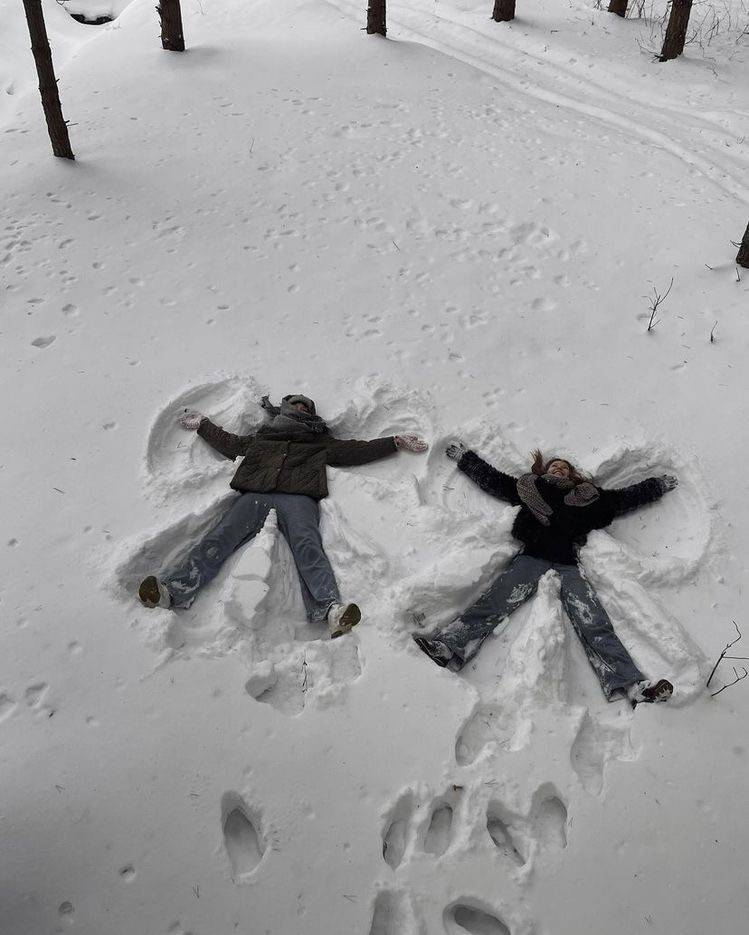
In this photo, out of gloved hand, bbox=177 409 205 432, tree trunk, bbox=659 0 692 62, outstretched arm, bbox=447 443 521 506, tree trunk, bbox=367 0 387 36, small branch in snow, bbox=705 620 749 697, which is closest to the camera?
small branch in snow, bbox=705 620 749 697

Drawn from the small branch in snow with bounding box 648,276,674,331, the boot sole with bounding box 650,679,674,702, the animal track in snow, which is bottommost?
the animal track in snow

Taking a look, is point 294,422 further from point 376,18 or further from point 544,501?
point 376,18

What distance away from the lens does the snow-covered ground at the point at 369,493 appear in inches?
125

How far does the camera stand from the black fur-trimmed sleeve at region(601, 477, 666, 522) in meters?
4.57

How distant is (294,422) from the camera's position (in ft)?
15.9

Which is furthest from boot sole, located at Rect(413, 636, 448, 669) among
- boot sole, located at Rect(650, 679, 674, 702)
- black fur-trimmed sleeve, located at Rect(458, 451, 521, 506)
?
black fur-trimmed sleeve, located at Rect(458, 451, 521, 506)

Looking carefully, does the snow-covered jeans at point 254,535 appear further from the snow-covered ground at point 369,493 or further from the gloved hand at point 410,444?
the gloved hand at point 410,444

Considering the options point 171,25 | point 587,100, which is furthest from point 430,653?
point 171,25

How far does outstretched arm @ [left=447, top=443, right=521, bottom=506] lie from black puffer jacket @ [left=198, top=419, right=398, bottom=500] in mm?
475

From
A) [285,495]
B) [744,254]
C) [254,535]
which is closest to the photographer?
[254,535]

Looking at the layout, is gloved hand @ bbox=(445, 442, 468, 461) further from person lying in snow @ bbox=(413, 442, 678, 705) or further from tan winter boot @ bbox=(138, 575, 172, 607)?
tan winter boot @ bbox=(138, 575, 172, 607)

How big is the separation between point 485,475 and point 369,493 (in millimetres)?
817

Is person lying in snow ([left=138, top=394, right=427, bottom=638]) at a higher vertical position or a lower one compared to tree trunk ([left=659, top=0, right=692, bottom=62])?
lower

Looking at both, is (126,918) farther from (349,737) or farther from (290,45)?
(290,45)
